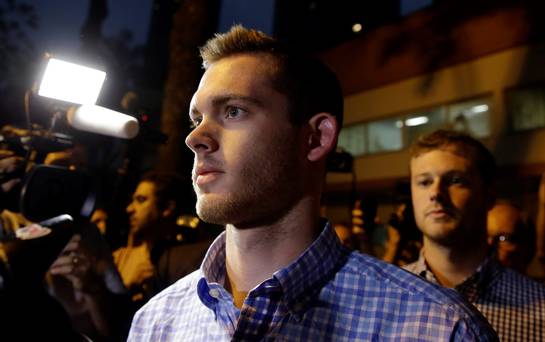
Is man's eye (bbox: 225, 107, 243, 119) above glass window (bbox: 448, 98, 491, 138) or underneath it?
underneath

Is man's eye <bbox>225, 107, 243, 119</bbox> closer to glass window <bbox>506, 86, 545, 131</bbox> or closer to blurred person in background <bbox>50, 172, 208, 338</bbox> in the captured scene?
blurred person in background <bbox>50, 172, 208, 338</bbox>

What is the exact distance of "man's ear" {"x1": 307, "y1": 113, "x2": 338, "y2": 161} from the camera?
1.72 m

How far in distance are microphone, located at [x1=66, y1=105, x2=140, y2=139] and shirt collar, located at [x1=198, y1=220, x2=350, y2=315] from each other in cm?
51

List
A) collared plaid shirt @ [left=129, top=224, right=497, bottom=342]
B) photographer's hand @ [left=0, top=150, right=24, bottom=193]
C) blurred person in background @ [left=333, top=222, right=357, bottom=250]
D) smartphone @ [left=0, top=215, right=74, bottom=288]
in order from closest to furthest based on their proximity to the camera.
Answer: smartphone @ [left=0, top=215, right=74, bottom=288] → collared plaid shirt @ [left=129, top=224, right=497, bottom=342] → photographer's hand @ [left=0, top=150, right=24, bottom=193] → blurred person in background @ [left=333, top=222, right=357, bottom=250]

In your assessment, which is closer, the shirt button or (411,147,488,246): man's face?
the shirt button

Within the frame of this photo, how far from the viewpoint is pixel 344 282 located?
149 cm

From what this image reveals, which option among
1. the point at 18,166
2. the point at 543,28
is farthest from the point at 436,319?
the point at 543,28

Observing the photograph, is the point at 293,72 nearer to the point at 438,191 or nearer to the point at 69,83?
the point at 69,83

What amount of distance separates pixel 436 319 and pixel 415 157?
61.6 inches

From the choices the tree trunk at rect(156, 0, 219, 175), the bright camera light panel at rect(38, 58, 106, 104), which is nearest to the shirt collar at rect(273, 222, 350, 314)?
the bright camera light panel at rect(38, 58, 106, 104)

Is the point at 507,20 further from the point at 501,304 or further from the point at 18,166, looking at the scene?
the point at 18,166

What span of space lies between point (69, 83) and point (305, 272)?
1.08 metres

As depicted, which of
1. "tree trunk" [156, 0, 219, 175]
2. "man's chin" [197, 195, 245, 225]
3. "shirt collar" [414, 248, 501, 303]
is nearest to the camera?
"man's chin" [197, 195, 245, 225]

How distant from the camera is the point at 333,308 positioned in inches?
56.4
